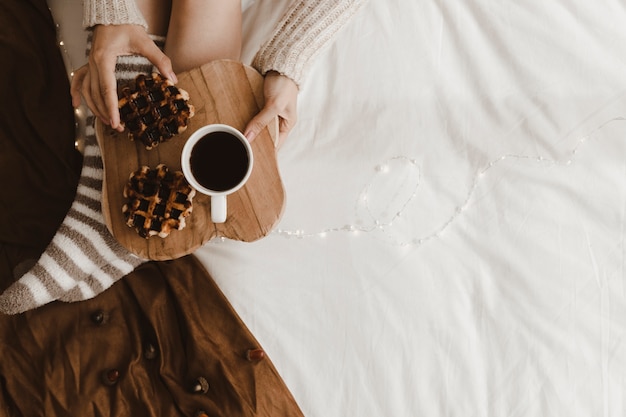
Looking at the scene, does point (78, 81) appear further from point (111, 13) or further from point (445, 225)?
point (445, 225)

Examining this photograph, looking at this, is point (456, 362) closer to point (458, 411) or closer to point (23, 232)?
point (458, 411)

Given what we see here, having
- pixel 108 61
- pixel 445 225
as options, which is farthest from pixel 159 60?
pixel 445 225

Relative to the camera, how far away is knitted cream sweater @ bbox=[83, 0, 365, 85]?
668 mm

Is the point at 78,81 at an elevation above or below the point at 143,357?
above

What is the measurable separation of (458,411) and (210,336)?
0.36m

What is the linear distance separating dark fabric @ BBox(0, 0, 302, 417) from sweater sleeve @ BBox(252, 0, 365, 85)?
1.01 feet

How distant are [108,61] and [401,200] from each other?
442 mm

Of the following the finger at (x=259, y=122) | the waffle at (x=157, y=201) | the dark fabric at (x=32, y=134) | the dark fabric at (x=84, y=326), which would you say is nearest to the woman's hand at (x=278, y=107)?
the finger at (x=259, y=122)

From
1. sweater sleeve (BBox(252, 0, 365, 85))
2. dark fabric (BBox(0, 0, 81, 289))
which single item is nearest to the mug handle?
sweater sleeve (BBox(252, 0, 365, 85))

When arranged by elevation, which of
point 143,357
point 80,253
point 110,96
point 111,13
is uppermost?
point 111,13

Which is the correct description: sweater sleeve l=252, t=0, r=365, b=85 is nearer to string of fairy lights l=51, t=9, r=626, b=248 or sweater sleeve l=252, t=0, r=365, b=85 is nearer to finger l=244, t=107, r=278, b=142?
finger l=244, t=107, r=278, b=142

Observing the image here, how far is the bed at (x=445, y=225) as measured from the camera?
711 millimetres

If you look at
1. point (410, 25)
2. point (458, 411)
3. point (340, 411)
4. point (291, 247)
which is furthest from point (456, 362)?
point (410, 25)

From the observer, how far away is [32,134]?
812 mm
